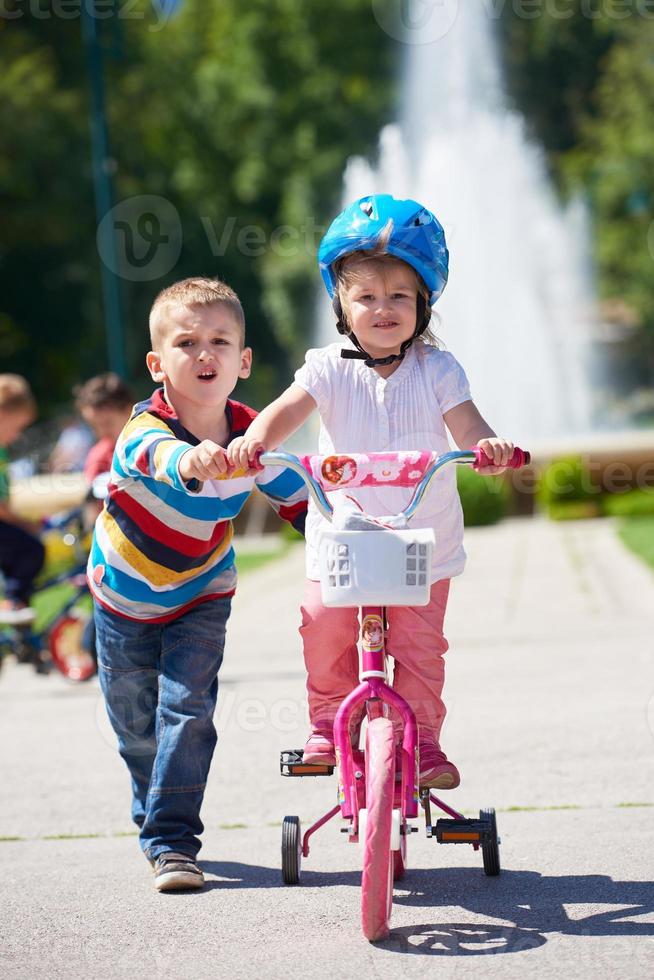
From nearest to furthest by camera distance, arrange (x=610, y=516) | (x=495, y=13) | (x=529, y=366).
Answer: (x=610, y=516) → (x=529, y=366) → (x=495, y=13)

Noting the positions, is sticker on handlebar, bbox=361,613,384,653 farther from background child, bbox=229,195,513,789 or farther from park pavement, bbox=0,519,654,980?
park pavement, bbox=0,519,654,980

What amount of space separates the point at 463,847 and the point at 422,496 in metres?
1.39

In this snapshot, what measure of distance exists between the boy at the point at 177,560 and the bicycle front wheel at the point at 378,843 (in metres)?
0.74

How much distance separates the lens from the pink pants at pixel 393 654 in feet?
11.9

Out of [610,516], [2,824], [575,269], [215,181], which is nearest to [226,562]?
[2,824]

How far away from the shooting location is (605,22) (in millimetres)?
42094

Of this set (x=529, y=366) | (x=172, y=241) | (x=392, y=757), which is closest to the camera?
(x=392, y=757)

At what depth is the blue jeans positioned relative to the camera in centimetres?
389

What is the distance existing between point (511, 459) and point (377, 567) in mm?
445

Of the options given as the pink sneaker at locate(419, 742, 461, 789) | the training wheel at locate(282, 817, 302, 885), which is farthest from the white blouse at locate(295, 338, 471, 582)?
the training wheel at locate(282, 817, 302, 885)

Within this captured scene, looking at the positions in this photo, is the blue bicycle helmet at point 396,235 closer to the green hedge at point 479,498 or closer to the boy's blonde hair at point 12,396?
the boy's blonde hair at point 12,396

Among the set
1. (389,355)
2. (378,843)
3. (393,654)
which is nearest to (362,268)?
(389,355)

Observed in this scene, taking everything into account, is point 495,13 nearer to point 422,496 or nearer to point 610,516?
point 610,516

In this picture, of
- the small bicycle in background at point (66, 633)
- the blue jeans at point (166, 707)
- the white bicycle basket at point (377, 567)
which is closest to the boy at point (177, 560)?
the blue jeans at point (166, 707)
